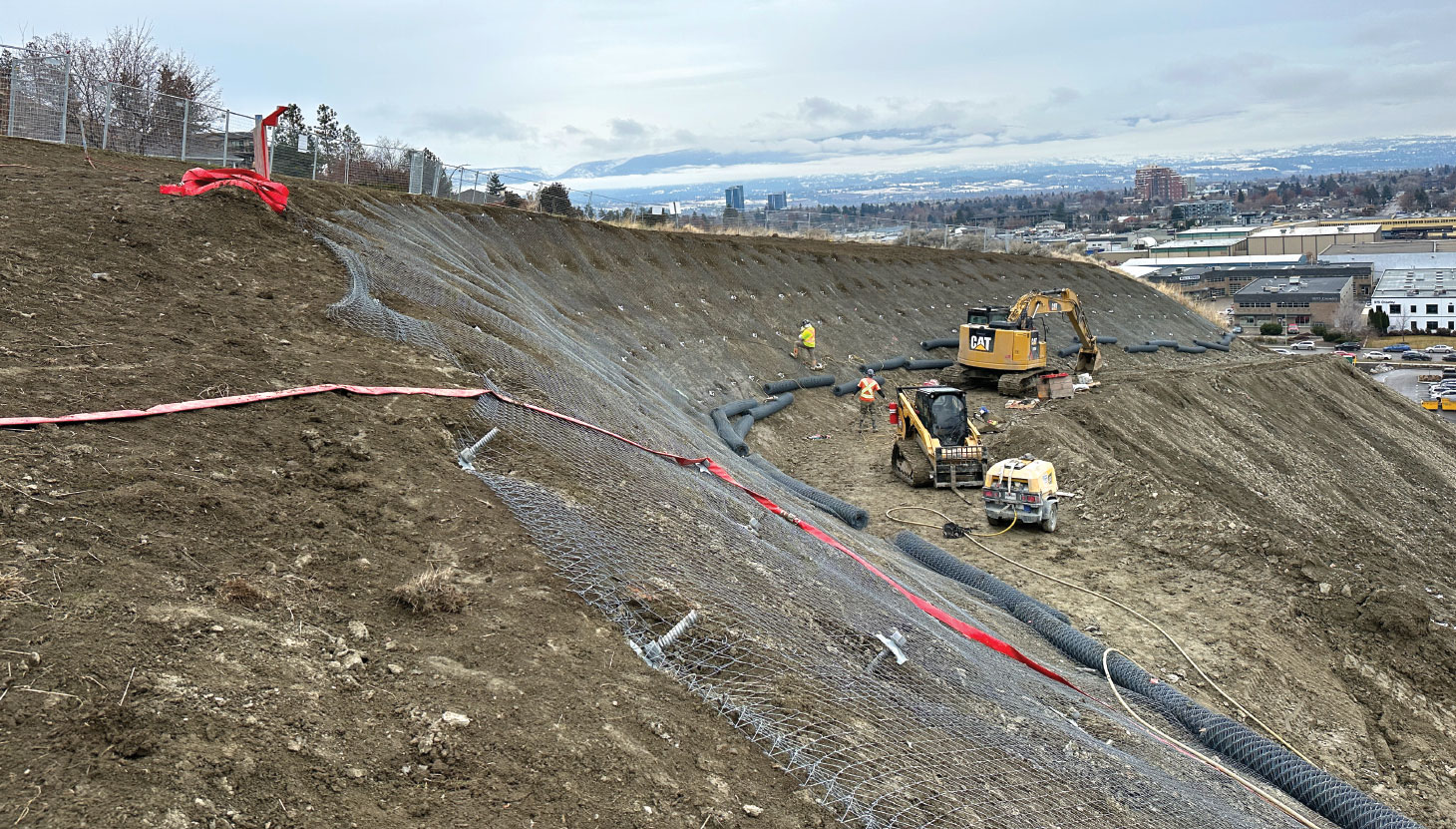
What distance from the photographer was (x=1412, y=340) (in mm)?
70875

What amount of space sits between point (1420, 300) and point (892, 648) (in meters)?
95.5

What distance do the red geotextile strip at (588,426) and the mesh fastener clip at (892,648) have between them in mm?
1925

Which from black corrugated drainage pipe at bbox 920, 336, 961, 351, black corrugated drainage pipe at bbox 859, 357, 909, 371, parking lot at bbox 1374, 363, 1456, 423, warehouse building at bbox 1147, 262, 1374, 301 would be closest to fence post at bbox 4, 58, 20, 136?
black corrugated drainage pipe at bbox 859, 357, 909, 371

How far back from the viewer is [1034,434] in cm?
1789

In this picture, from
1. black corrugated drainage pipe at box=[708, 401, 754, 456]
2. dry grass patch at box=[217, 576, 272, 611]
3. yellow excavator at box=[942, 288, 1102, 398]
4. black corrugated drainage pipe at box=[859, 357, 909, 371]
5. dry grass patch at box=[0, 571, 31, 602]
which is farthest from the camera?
black corrugated drainage pipe at box=[859, 357, 909, 371]

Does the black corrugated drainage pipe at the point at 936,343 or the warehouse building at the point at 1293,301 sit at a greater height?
the warehouse building at the point at 1293,301

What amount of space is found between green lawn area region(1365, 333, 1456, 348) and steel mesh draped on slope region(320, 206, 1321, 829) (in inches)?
3038

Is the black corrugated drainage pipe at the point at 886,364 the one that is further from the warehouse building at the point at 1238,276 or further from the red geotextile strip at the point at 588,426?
the warehouse building at the point at 1238,276

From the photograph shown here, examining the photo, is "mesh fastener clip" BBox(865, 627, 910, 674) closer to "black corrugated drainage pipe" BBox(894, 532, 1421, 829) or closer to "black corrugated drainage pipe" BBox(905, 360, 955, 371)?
"black corrugated drainage pipe" BBox(894, 532, 1421, 829)

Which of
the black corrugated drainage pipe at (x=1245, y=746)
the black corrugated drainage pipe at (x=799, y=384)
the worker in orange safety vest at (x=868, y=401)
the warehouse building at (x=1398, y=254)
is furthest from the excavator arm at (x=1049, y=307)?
the warehouse building at (x=1398, y=254)

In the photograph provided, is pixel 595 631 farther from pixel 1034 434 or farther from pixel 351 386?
pixel 1034 434

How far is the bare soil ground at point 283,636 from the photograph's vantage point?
3779mm

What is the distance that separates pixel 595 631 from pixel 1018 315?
2132 cm

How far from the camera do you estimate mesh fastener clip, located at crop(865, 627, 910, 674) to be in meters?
6.13
